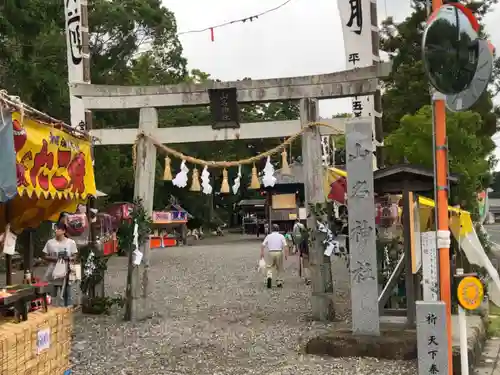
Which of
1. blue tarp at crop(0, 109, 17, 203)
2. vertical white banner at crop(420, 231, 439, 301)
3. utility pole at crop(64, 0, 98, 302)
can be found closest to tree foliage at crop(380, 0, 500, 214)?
vertical white banner at crop(420, 231, 439, 301)

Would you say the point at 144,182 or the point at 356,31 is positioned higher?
the point at 356,31

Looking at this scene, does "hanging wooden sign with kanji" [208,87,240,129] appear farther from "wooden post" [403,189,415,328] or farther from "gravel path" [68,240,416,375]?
"gravel path" [68,240,416,375]

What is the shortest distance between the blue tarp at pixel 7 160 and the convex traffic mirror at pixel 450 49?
3443mm

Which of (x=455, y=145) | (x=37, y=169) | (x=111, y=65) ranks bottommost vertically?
(x=37, y=169)

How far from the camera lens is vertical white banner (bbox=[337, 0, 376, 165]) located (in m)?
12.6

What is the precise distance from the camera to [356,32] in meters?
12.7

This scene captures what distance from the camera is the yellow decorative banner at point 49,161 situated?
17.0ft

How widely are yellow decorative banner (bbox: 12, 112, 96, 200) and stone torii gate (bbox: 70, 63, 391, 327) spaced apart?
3.91 meters

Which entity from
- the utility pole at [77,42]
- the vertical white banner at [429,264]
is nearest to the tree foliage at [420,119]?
the vertical white banner at [429,264]

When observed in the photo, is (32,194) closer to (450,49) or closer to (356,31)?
(450,49)

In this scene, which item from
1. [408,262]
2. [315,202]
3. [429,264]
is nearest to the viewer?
[429,264]

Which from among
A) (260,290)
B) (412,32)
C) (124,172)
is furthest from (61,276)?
(412,32)

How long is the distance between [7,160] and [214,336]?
5.93m

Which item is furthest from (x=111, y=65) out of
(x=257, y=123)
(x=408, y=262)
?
(x=408, y=262)
